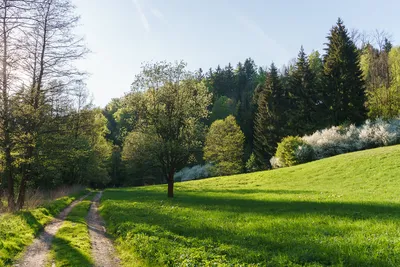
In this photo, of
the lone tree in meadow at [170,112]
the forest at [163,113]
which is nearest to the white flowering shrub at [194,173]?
the forest at [163,113]

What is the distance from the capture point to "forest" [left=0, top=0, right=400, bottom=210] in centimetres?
2028

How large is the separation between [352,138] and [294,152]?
9508 mm

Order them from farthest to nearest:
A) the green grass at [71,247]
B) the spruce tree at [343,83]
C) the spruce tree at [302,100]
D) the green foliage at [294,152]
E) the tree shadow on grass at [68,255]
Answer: the spruce tree at [302,100], the spruce tree at [343,83], the green foliage at [294,152], the green grass at [71,247], the tree shadow on grass at [68,255]

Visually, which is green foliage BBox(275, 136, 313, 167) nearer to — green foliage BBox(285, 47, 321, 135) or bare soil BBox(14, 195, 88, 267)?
green foliage BBox(285, 47, 321, 135)

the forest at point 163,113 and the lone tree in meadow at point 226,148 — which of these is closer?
the forest at point 163,113

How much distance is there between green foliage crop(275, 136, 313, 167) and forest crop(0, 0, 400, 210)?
6.58m

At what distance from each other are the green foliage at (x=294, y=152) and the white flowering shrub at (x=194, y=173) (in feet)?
Answer: 87.5

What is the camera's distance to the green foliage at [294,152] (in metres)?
50.2

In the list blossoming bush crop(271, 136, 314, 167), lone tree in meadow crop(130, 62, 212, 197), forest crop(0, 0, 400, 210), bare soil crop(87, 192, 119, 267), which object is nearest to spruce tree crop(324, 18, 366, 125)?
forest crop(0, 0, 400, 210)

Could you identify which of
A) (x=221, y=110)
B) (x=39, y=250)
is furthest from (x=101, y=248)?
(x=221, y=110)

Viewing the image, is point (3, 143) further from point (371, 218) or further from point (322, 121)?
point (322, 121)

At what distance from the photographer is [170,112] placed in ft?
83.2

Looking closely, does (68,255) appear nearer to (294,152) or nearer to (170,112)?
(170,112)

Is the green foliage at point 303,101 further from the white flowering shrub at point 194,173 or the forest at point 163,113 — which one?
the white flowering shrub at point 194,173
